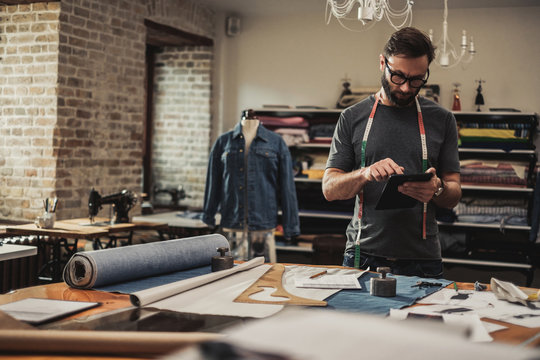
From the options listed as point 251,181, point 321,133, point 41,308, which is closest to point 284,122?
point 321,133

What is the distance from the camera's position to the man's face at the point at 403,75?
95.5 inches

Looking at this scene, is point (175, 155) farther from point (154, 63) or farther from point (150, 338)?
point (150, 338)

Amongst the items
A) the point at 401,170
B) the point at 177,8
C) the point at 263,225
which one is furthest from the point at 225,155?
the point at 177,8

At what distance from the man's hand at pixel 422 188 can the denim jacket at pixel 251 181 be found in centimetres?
237

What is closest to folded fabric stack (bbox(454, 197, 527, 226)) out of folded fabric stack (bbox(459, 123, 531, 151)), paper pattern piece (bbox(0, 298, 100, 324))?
folded fabric stack (bbox(459, 123, 531, 151))

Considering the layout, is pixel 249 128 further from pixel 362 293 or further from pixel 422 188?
pixel 362 293

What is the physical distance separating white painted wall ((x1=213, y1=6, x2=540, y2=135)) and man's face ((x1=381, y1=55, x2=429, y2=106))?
4857 mm

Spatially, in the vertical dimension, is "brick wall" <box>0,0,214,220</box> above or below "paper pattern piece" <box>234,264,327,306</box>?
above

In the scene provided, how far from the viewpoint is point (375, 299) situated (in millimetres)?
1715

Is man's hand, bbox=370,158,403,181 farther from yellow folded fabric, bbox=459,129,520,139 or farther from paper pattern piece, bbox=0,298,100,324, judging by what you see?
yellow folded fabric, bbox=459,129,520,139

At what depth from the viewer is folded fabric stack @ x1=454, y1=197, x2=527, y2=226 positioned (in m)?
6.37

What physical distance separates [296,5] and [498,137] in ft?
9.30

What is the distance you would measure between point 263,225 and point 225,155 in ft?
2.06

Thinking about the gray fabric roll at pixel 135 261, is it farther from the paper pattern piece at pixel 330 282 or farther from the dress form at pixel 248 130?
the dress form at pixel 248 130
